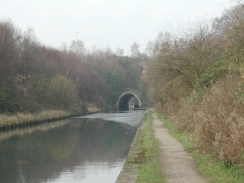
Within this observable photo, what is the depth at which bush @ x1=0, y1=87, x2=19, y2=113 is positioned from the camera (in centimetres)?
3372

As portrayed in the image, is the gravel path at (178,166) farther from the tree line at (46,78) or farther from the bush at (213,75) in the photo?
the tree line at (46,78)

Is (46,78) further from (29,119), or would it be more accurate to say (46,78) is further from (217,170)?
(217,170)

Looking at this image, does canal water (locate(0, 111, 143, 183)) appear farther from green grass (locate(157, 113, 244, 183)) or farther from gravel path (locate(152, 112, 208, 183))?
green grass (locate(157, 113, 244, 183))

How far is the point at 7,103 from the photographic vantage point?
112 feet

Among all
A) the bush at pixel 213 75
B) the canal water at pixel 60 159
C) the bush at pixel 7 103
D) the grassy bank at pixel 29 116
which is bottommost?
the canal water at pixel 60 159


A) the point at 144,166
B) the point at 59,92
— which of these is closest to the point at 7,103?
the point at 59,92

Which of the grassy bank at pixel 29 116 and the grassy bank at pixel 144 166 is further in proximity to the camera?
the grassy bank at pixel 29 116

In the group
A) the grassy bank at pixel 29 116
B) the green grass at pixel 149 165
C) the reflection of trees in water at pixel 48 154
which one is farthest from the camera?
the grassy bank at pixel 29 116

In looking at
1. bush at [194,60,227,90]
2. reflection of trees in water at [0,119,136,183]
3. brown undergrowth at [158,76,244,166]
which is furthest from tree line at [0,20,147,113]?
brown undergrowth at [158,76,244,166]

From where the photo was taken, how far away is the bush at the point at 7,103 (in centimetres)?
3372

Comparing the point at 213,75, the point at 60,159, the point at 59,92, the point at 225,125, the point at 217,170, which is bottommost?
the point at 60,159

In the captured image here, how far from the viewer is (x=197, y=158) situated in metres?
11.7

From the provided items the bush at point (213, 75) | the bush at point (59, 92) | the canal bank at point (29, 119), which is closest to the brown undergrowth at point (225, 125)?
the bush at point (213, 75)

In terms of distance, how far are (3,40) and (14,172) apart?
99.0 ft
